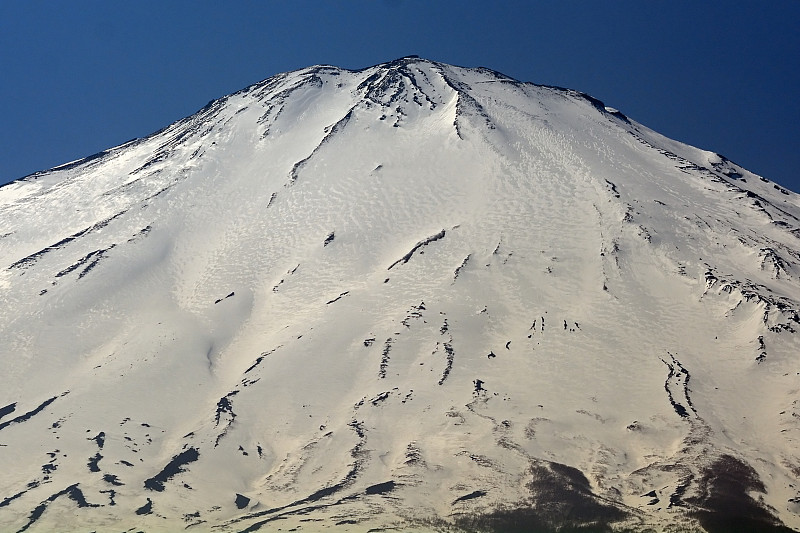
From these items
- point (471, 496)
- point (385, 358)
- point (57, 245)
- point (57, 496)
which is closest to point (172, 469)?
point (57, 496)

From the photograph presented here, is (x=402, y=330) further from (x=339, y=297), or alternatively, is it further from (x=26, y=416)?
(x=26, y=416)

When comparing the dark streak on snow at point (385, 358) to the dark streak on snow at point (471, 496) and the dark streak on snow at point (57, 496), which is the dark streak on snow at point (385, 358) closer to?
the dark streak on snow at point (471, 496)

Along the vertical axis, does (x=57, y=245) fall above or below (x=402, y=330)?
above

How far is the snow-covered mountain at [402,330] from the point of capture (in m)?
69.2

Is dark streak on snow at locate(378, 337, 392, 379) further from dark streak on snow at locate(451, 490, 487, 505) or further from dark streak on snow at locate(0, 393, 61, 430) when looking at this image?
dark streak on snow at locate(0, 393, 61, 430)

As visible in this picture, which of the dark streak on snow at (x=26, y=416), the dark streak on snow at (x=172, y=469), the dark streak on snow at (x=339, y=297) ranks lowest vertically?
the dark streak on snow at (x=172, y=469)

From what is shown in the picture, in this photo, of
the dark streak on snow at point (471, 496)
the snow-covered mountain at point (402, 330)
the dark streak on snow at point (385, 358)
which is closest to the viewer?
the dark streak on snow at point (471, 496)

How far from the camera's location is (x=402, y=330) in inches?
3393

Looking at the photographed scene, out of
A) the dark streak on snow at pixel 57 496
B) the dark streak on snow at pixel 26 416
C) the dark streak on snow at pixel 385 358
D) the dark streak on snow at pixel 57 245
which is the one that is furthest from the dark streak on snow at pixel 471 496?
the dark streak on snow at pixel 57 245

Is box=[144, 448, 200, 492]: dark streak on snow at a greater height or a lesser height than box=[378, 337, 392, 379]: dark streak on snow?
lesser

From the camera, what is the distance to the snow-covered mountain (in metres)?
69.2

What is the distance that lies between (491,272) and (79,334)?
34.9 metres

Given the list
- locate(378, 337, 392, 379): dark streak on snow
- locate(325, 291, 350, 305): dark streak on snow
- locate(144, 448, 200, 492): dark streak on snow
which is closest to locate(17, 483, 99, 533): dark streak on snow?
locate(144, 448, 200, 492): dark streak on snow

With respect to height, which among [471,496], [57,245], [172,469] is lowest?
[471,496]
